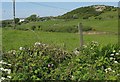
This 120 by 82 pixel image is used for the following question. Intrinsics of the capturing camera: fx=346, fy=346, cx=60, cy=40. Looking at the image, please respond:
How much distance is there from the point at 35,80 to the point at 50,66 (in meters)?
0.70

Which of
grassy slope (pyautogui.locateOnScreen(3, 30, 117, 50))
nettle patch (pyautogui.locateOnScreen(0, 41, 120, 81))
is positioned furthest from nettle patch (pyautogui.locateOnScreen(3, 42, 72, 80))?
grassy slope (pyautogui.locateOnScreen(3, 30, 117, 50))

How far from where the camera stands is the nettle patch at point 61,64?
542 centimetres

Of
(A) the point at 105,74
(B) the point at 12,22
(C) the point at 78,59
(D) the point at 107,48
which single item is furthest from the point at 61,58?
(B) the point at 12,22

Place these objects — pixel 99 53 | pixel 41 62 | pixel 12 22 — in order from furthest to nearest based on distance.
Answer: pixel 12 22 → pixel 99 53 → pixel 41 62

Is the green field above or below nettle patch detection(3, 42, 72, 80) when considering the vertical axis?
below

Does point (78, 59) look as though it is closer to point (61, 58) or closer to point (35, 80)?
point (61, 58)

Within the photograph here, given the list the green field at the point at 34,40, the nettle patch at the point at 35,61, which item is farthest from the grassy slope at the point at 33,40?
Answer: the nettle patch at the point at 35,61

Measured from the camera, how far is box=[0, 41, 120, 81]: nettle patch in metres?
5.42

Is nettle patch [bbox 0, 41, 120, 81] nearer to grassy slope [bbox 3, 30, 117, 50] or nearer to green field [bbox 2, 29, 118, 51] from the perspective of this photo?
green field [bbox 2, 29, 118, 51]

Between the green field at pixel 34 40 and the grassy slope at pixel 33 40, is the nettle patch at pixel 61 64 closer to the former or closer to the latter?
the green field at pixel 34 40

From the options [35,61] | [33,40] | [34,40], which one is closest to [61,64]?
[35,61]

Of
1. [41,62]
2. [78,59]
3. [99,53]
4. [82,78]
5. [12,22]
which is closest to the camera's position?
[82,78]

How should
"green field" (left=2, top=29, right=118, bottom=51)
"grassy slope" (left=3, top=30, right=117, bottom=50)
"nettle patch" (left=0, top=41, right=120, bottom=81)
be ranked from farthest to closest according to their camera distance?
"grassy slope" (left=3, top=30, right=117, bottom=50)
"green field" (left=2, top=29, right=118, bottom=51)
"nettle patch" (left=0, top=41, right=120, bottom=81)

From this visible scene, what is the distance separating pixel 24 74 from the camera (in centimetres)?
539
